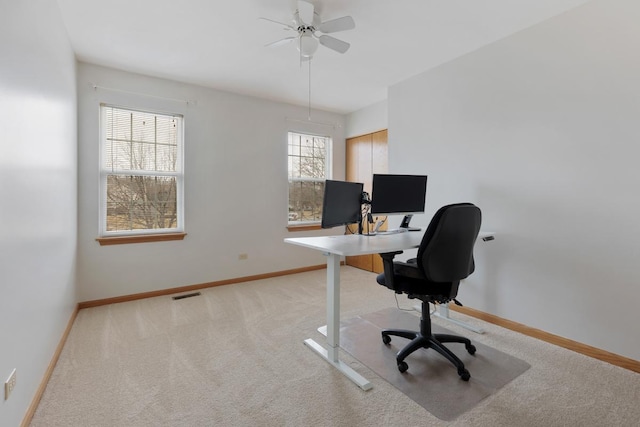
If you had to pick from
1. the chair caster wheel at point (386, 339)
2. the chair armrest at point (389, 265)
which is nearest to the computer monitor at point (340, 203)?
the chair armrest at point (389, 265)

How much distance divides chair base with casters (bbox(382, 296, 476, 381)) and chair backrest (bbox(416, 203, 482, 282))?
262mm

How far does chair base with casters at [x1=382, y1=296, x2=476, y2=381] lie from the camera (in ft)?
6.31

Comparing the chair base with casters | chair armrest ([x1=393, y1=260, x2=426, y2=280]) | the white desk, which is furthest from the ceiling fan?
the chair base with casters

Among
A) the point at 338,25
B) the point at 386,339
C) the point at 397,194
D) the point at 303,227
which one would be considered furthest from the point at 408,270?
the point at 303,227

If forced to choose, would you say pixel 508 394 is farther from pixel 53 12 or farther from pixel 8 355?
pixel 53 12

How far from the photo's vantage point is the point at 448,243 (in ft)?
6.07

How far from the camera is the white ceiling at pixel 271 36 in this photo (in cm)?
223

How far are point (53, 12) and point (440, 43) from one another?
3.11 m

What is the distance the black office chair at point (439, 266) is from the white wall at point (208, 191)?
8.41 feet

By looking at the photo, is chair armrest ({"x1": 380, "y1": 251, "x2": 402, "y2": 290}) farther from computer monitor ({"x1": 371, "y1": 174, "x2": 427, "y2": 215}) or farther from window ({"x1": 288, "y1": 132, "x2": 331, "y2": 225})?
window ({"x1": 288, "y1": 132, "x2": 331, "y2": 225})

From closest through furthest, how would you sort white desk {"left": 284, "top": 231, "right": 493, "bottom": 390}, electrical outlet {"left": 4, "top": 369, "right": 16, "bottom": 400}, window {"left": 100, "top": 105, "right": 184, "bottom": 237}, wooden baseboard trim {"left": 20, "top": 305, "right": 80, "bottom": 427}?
electrical outlet {"left": 4, "top": 369, "right": 16, "bottom": 400} < wooden baseboard trim {"left": 20, "top": 305, "right": 80, "bottom": 427} < white desk {"left": 284, "top": 231, "right": 493, "bottom": 390} < window {"left": 100, "top": 105, "right": 184, "bottom": 237}

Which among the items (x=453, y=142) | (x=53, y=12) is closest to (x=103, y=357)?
(x=53, y=12)

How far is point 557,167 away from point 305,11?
2274 millimetres

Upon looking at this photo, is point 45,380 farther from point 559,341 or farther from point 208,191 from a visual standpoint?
point 559,341
